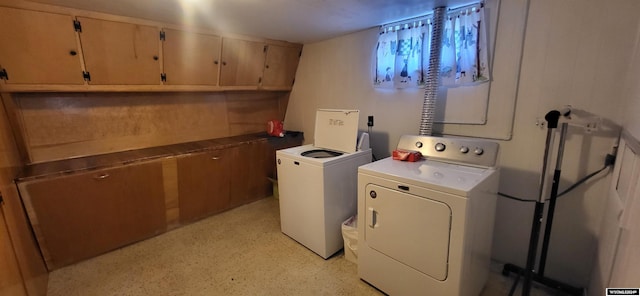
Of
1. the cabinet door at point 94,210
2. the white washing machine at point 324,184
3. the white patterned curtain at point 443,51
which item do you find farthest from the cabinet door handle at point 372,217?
the cabinet door at point 94,210

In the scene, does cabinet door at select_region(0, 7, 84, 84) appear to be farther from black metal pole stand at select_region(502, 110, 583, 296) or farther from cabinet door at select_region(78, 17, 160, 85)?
black metal pole stand at select_region(502, 110, 583, 296)

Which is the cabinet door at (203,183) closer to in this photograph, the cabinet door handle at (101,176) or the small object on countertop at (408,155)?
the cabinet door handle at (101,176)

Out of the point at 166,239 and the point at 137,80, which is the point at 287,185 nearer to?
the point at 166,239

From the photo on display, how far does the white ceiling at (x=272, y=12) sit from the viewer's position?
6.61 feet

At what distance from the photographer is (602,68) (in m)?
1.65

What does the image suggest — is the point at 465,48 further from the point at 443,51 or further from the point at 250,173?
the point at 250,173

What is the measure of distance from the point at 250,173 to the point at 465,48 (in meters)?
2.71

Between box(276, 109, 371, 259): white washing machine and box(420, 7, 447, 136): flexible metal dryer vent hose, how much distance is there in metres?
0.59

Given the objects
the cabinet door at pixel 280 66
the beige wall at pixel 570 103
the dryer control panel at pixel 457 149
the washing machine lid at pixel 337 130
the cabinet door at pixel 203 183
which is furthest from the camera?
the cabinet door at pixel 280 66

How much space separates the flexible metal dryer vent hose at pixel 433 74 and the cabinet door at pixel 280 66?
1.96 metres

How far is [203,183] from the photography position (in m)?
3.01

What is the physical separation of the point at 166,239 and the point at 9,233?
133 centimetres

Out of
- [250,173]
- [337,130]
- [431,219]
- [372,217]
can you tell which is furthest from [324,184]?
A: [250,173]

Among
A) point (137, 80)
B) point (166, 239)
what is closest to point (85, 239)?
point (166, 239)
